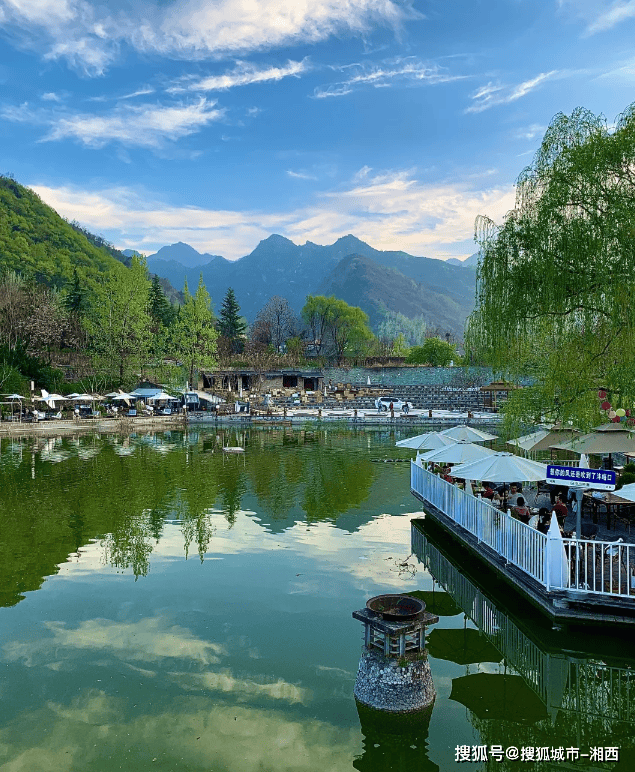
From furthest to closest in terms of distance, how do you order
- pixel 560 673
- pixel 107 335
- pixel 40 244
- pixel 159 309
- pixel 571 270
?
pixel 40 244 → pixel 159 309 → pixel 107 335 → pixel 571 270 → pixel 560 673

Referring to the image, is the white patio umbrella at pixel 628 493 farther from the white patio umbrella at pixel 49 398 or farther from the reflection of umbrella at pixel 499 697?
the white patio umbrella at pixel 49 398

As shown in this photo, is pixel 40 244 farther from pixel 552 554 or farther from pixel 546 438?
pixel 552 554

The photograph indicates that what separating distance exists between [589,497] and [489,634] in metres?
5.57

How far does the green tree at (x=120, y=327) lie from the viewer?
188 ft

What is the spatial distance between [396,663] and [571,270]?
8.09 m

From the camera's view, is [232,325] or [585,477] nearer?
[585,477]

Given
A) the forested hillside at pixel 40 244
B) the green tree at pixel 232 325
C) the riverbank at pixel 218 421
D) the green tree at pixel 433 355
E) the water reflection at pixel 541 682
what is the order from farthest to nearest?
the forested hillside at pixel 40 244
the green tree at pixel 232 325
the green tree at pixel 433 355
the riverbank at pixel 218 421
the water reflection at pixel 541 682

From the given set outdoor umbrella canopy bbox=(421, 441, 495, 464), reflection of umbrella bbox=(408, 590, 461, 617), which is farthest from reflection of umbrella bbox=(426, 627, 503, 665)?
outdoor umbrella canopy bbox=(421, 441, 495, 464)

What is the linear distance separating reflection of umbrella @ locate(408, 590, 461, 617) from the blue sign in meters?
2.85

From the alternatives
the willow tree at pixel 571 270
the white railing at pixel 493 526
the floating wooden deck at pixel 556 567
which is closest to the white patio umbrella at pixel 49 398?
the white railing at pixel 493 526

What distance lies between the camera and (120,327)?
189 ft

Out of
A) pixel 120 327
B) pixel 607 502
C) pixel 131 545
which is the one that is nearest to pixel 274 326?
pixel 120 327

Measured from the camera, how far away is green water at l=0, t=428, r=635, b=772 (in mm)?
6621

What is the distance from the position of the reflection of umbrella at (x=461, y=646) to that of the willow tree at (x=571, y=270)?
16.2 ft
